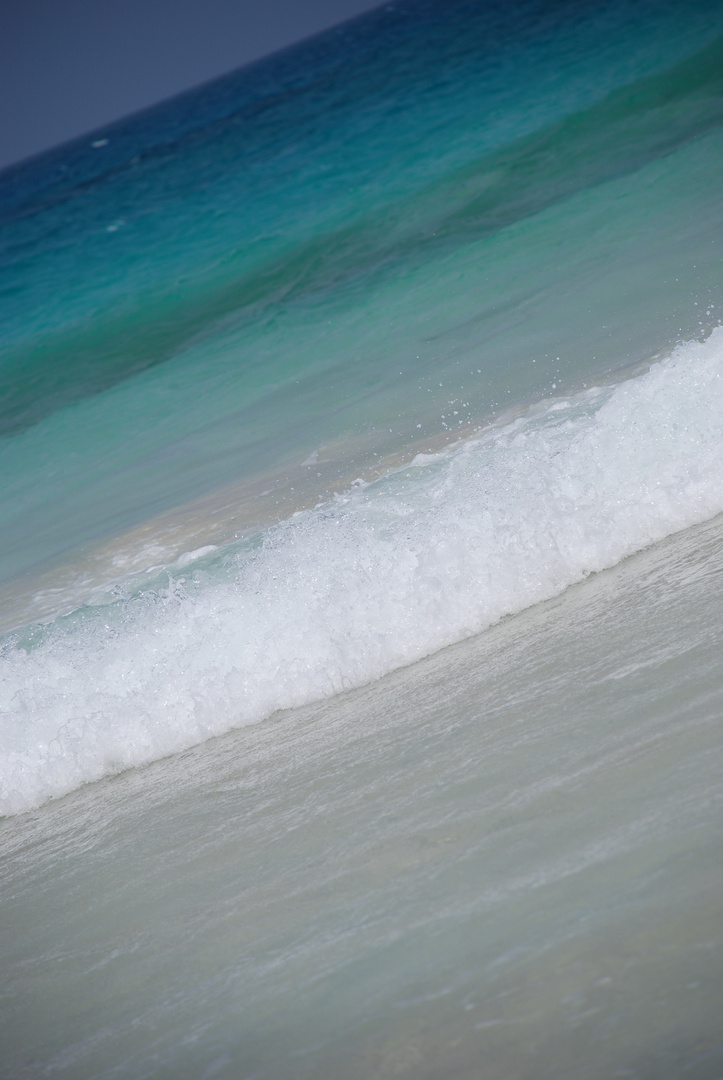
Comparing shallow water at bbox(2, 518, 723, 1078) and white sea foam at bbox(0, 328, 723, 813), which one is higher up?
white sea foam at bbox(0, 328, 723, 813)

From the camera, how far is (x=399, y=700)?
122 inches

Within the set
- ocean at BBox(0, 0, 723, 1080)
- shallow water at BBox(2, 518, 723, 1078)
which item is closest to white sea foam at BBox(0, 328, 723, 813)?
ocean at BBox(0, 0, 723, 1080)

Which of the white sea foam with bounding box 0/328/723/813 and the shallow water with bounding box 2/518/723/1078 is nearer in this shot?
the shallow water with bounding box 2/518/723/1078

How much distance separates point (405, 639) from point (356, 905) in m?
1.36

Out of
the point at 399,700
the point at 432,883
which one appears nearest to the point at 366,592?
the point at 399,700

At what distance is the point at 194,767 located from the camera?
10.7 ft

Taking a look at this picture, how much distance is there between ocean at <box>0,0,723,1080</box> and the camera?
6.09ft

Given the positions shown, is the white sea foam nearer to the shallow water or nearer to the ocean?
the ocean

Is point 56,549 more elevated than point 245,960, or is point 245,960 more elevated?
point 56,549

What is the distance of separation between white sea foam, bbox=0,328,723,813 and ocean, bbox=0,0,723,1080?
0.5 inches

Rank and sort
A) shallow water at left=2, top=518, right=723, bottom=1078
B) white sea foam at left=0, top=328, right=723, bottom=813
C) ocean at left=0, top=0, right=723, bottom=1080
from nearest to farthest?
shallow water at left=2, top=518, right=723, bottom=1078 → ocean at left=0, top=0, right=723, bottom=1080 → white sea foam at left=0, top=328, right=723, bottom=813

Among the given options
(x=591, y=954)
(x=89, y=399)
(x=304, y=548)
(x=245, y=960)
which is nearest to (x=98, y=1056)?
(x=245, y=960)

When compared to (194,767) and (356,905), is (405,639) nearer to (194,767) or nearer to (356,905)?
(194,767)

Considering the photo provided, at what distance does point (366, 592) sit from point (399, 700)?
22.9 inches
